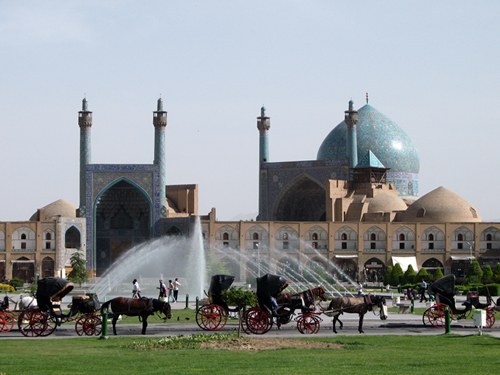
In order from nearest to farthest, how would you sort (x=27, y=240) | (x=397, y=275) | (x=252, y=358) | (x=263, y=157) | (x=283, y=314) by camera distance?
1. (x=252, y=358)
2. (x=283, y=314)
3. (x=397, y=275)
4. (x=27, y=240)
5. (x=263, y=157)

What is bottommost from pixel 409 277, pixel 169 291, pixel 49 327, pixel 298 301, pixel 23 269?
pixel 49 327

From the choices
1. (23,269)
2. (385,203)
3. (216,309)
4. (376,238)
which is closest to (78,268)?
(23,269)

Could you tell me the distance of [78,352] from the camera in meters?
18.0

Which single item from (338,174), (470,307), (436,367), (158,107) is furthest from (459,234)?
(436,367)

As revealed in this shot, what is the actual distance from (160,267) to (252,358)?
4068 centimetres

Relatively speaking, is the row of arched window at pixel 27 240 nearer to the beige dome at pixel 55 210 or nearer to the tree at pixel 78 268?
the tree at pixel 78 268

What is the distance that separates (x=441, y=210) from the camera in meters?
65.6

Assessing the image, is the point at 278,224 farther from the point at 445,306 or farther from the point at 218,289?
the point at 218,289

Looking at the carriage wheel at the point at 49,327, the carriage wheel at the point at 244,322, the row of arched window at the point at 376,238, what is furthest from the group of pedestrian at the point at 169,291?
the row of arched window at the point at 376,238

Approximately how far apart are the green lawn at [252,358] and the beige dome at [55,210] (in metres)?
53.3

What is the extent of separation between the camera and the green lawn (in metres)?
15.7

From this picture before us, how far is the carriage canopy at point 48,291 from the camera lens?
2147 centimetres

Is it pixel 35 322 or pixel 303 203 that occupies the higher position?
pixel 303 203

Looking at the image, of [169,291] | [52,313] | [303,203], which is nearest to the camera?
[52,313]
